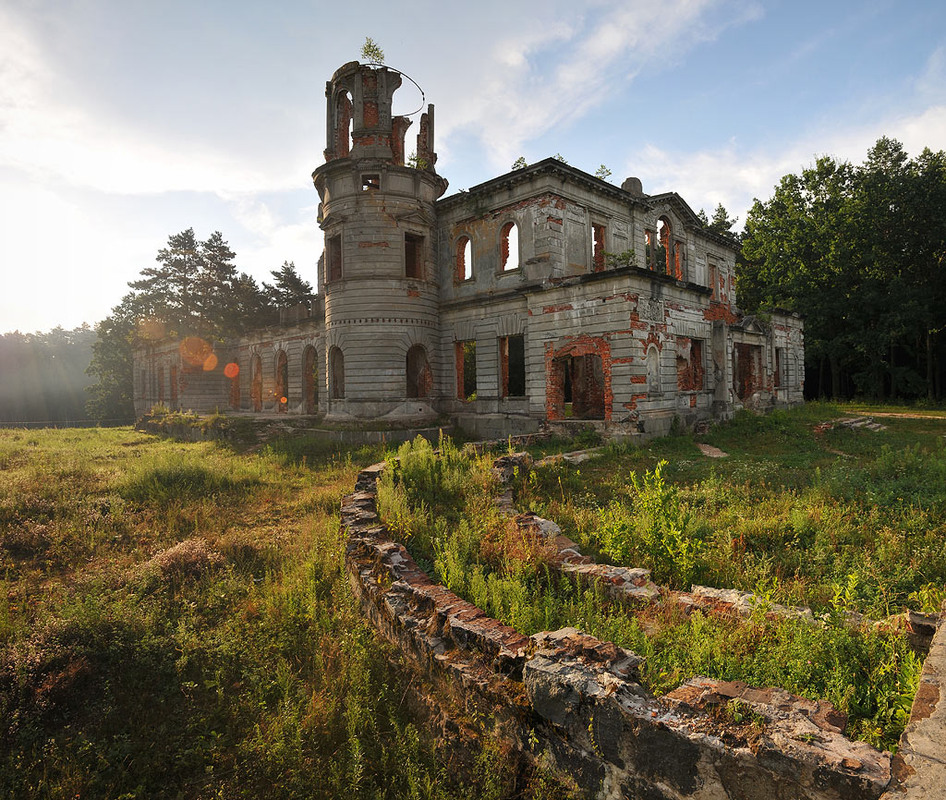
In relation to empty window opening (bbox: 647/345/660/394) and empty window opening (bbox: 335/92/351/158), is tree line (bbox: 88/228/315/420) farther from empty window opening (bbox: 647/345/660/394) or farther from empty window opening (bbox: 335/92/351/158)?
empty window opening (bbox: 647/345/660/394)

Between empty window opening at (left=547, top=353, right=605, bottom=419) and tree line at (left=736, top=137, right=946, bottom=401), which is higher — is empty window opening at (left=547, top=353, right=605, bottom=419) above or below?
below

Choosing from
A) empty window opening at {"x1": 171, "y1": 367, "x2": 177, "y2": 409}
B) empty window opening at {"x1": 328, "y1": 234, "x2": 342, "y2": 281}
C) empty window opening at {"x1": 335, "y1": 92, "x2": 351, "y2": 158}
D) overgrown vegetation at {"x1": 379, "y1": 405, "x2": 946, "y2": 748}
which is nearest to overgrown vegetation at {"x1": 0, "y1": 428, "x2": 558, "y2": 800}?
overgrown vegetation at {"x1": 379, "y1": 405, "x2": 946, "y2": 748}

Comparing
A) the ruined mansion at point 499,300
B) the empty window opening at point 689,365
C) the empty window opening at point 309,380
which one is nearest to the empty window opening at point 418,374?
the ruined mansion at point 499,300

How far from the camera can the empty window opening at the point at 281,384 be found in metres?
30.3

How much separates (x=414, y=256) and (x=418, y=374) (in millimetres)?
5505

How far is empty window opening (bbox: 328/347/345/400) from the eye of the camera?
71.7ft

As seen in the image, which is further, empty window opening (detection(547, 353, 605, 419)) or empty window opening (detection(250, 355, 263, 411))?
empty window opening (detection(250, 355, 263, 411))

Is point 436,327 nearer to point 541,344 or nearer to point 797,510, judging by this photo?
point 541,344

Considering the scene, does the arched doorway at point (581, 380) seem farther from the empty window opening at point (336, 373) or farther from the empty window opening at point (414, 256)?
the empty window opening at point (336, 373)

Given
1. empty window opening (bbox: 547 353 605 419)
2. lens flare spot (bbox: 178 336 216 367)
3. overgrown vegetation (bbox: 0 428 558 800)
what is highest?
lens flare spot (bbox: 178 336 216 367)

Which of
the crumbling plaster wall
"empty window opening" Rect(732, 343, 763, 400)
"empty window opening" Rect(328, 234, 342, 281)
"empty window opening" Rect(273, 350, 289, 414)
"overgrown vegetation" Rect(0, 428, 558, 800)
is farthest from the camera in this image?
"empty window opening" Rect(273, 350, 289, 414)

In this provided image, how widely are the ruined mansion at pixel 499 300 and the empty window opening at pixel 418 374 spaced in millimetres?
65

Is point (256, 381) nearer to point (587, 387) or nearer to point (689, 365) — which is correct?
point (587, 387)

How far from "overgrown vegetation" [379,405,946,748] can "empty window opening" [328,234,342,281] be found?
1321cm
